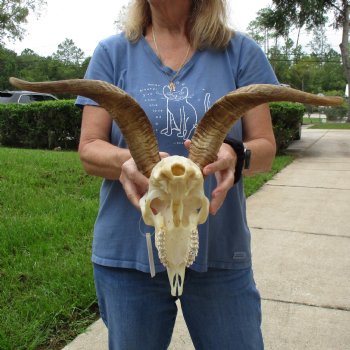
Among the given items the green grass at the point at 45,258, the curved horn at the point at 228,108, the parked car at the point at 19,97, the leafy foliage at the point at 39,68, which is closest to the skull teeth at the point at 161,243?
the curved horn at the point at 228,108

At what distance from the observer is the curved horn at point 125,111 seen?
153 cm

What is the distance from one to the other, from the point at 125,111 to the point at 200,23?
0.73 metres

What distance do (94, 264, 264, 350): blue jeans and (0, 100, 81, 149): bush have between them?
11.7 meters

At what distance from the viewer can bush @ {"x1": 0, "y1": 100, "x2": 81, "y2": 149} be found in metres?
13.8

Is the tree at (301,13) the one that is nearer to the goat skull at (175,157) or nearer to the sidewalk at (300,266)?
the sidewalk at (300,266)

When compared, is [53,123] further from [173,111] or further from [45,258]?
[173,111]

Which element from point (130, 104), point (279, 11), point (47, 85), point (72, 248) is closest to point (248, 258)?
point (130, 104)

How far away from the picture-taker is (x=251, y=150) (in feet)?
6.42

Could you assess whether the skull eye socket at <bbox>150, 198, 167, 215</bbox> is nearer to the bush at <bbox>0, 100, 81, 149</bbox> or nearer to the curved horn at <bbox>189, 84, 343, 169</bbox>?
the curved horn at <bbox>189, 84, 343, 169</bbox>

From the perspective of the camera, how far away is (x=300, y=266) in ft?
17.7

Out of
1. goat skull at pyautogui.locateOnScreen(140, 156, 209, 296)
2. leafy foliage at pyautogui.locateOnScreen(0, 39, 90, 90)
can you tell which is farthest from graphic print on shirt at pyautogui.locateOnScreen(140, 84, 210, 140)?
leafy foliage at pyautogui.locateOnScreen(0, 39, 90, 90)

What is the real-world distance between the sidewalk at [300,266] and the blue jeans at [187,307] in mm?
1737

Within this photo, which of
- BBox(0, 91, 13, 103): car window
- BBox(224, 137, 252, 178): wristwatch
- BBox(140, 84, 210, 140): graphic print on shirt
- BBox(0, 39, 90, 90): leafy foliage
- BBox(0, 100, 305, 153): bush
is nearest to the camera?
BBox(224, 137, 252, 178): wristwatch

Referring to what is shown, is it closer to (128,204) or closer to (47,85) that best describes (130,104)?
(47,85)
